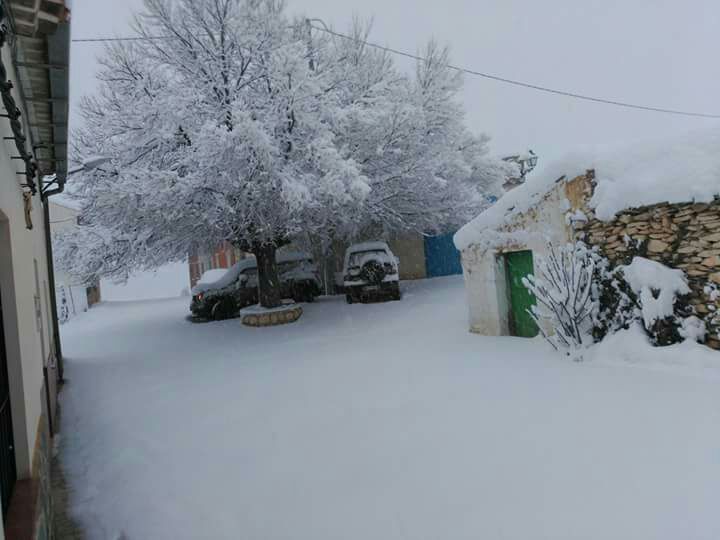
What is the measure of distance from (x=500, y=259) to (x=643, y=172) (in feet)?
9.07

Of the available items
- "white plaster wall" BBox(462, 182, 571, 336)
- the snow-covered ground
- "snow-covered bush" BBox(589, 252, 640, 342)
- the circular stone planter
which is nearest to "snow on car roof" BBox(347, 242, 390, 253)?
the circular stone planter

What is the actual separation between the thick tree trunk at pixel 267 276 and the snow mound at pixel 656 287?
844cm

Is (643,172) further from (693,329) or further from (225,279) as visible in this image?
(225,279)

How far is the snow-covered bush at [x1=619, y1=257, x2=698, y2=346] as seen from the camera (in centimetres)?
646

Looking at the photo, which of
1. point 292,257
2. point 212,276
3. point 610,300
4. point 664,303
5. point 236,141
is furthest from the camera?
point 292,257

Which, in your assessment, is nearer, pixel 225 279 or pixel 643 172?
pixel 643 172

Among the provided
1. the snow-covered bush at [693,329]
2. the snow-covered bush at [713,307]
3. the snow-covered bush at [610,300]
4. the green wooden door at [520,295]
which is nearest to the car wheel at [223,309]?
the green wooden door at [520,295]

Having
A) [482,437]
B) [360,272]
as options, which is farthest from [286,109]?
[482,437]

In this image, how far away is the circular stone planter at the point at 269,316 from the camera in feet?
42.0

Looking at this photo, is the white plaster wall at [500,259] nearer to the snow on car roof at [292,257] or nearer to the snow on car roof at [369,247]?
the snow on car roof at [369,247]

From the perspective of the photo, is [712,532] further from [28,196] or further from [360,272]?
[360,272]

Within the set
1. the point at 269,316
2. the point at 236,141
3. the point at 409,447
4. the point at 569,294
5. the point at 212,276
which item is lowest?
the point at 409,447

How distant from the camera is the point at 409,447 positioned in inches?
183

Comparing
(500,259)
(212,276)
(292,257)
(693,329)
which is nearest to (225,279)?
(212,276)
